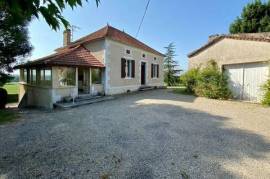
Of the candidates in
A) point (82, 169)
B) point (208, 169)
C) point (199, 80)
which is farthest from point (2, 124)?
point (199, 80)

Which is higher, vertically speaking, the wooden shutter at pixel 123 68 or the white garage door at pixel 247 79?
the wooden shutter at pixel 123 68

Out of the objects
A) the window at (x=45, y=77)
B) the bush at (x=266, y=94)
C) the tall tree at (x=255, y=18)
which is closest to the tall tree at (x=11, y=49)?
the window at (x=45, y=77)

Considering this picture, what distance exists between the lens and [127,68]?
587 inches

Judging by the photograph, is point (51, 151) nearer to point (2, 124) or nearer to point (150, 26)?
point (2, 124)

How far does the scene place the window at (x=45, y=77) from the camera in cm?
991

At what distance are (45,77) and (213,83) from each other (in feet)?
34.5

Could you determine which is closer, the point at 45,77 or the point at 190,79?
the point at 45,77

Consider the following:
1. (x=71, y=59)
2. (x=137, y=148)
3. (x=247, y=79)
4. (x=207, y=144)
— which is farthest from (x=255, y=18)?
(x=137, y=148)

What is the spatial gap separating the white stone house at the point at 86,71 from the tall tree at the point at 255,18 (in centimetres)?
1476

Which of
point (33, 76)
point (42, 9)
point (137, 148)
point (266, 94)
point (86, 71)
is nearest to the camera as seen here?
point (42, 9)

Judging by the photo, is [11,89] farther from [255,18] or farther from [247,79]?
[255,18]

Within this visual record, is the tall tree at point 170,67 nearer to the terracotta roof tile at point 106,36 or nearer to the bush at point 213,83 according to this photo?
the terracotta roof tile at point 106,36

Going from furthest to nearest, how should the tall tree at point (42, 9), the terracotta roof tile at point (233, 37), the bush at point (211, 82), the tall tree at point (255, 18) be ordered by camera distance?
the tall tree at point (255, 18), the bush at point (211, 82), the terracotta roof tile at point (233, 37), the tall tree at point (42, 9)

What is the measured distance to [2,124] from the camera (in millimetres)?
6293
